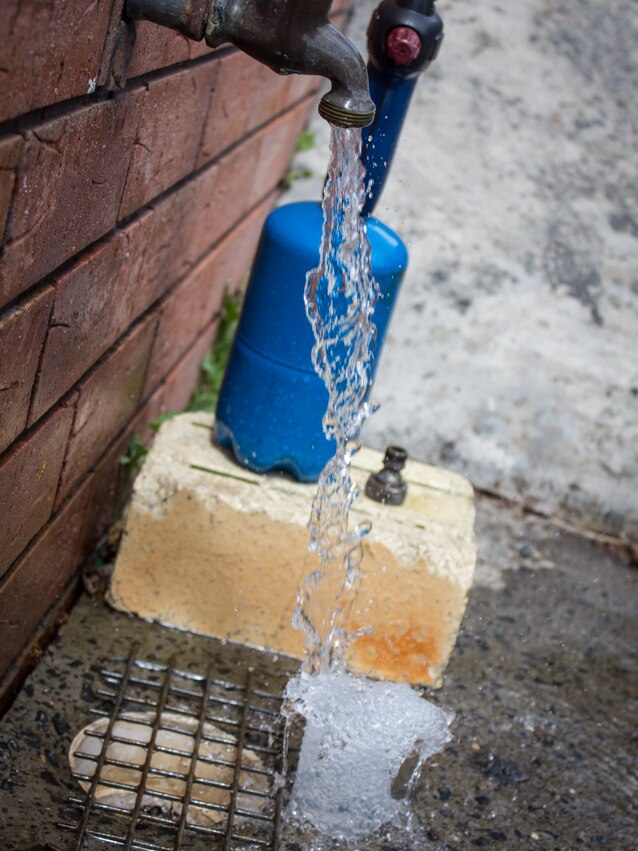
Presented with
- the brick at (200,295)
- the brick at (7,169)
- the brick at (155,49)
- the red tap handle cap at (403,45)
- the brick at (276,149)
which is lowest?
the brick at (200,295)

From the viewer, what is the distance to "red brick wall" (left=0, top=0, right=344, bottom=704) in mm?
1565

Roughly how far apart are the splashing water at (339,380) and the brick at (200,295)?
1.79 feet

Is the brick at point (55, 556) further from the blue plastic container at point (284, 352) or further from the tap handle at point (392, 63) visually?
the tap handle at point (392, 63)

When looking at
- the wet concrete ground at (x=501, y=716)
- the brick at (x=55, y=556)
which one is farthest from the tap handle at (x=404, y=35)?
the wet concrete ground at (x=501, y=716)

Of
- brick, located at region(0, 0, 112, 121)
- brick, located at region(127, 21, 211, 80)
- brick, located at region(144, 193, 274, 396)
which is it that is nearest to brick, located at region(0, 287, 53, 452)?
brick, located at region(0, 0, 112, 121)

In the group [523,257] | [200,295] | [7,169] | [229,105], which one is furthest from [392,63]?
[523,257]

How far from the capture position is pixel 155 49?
207 centimetres

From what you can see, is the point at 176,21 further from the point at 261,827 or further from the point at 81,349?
the point at 261,827

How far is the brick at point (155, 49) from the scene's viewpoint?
76.4 inches

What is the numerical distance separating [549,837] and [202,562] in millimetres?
1026

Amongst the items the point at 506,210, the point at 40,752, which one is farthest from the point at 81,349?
the point at 506,210

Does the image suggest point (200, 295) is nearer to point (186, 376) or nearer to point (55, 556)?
point (186, 376)

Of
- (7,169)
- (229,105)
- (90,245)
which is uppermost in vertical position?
(7,169)

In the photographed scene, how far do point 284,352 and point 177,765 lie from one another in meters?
0.97
